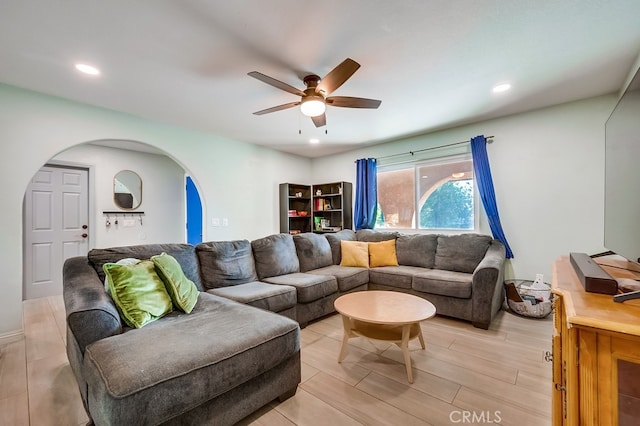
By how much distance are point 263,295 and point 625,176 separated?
2.40 meters

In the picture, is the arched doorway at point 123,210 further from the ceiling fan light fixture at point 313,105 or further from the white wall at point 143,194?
the ceiling fan light fixture at point 313,105

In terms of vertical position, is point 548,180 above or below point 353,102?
below

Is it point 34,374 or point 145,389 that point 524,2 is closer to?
point 145,389

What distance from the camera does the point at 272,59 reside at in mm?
2131

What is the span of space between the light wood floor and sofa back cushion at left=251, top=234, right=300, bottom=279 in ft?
2.56

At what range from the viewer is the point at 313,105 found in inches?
91.6

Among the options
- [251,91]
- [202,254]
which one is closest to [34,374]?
[202,254]

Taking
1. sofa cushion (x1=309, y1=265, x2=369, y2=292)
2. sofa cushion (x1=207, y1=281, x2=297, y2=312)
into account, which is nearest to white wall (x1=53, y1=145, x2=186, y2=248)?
sofa cushion (x1=207, y1=281, x2=297, y2=312)

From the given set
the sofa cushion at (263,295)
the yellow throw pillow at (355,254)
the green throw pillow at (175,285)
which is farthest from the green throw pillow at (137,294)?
the yellow throw pillow at (355,254)

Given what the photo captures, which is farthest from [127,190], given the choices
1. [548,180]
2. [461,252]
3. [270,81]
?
[548,180]

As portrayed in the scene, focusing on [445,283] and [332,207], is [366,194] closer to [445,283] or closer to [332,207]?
[332,207]

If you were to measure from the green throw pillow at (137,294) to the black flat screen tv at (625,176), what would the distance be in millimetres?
2465

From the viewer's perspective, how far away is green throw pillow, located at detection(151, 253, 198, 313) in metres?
1.86

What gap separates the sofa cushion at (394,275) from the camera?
3236 mm
